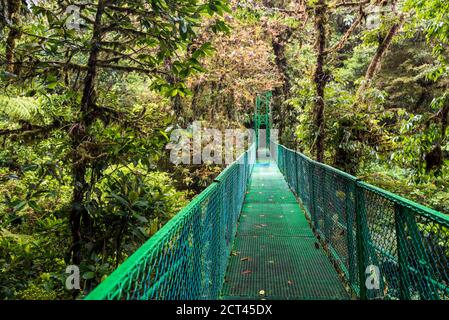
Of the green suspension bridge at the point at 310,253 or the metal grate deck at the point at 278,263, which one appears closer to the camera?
the green suspension bridge at the point at 310,253

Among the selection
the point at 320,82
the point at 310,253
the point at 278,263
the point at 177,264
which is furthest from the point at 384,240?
the point at 320,82

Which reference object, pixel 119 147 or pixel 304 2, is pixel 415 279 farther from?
pixel 304 2

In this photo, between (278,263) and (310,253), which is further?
(310,253)

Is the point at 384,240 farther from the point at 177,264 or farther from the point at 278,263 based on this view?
the point at 278,263

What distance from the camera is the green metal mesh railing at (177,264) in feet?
3.53

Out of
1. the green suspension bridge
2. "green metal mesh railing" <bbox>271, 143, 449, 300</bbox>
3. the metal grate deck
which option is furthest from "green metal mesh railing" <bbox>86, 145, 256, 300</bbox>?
"green metal mesh railing" <bbox>271, 143, 449, 300</bbox>

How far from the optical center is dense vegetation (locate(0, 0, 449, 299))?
262 cm

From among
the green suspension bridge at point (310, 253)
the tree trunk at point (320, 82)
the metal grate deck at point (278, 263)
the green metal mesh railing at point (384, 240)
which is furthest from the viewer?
the tree trunk at point (320, 82)

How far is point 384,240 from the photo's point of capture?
98.1 inches

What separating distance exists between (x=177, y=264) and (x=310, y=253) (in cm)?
333

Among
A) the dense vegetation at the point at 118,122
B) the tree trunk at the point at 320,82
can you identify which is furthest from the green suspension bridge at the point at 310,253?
the tree trunk at the point at 320,82

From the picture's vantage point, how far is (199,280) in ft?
7.46

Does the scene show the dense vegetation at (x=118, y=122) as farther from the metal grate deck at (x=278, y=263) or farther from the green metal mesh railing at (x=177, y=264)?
the metal grate deck at (x=278, y=263)

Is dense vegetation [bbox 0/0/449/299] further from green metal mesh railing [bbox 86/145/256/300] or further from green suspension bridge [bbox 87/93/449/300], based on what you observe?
green suspension bridge [bbox 87/93/449/300]
